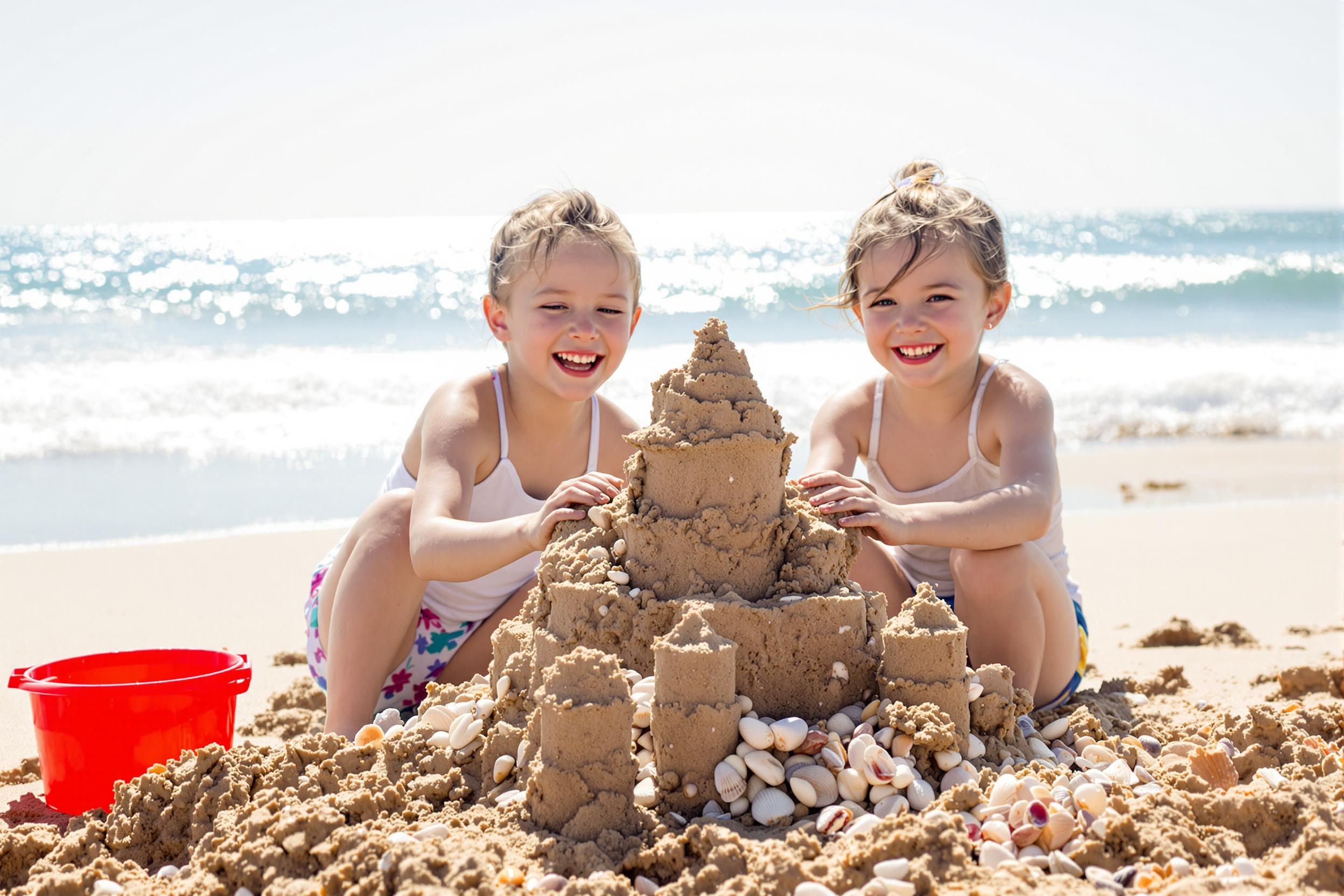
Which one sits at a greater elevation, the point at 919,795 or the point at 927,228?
the point at 927,228

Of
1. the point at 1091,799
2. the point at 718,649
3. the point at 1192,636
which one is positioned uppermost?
the point at 718,649

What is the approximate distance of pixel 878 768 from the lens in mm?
2080

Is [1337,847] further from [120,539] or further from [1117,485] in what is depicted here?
[1117,485]

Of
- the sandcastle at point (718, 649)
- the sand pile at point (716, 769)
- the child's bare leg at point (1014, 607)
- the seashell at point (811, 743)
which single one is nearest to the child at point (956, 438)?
the child's bare leg at point (1014, 607)

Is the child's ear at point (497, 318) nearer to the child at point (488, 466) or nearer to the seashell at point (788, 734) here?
the child at point (488, 466)

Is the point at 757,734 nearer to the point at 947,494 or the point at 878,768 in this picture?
the point at 878,768

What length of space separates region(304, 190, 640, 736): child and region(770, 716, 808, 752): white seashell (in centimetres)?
103

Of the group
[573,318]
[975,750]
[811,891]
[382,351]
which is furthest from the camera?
[382,351]

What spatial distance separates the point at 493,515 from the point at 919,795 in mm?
1680

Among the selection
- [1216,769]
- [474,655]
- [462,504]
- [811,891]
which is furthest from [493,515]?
[1216,769]

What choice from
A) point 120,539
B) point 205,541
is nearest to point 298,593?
point 205,541

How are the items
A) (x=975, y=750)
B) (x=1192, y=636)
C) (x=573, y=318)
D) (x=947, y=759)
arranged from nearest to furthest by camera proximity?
(x=947, y=759) → (x=975, y=750) → (x=573, y=318) → (x=1192, y=636)

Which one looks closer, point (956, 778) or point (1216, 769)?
point (956, 778)

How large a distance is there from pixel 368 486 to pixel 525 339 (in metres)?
5.13
